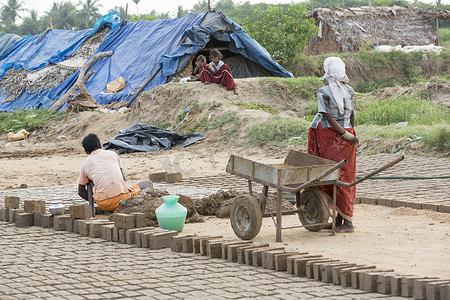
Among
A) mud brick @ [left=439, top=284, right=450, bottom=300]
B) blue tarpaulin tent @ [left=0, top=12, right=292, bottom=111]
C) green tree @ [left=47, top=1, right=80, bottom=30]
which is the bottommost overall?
mud brick @ [left=439, top=284, right=450, bottom=300]

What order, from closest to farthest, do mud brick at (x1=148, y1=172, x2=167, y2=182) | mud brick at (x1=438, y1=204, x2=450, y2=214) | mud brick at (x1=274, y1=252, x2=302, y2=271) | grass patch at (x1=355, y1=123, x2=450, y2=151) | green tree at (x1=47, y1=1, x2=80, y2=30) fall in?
mud brick at (x1=274, y1=252, x2=302, y2=271) → mud brick at (x1=438, y1=204, x2=450, y2=214) → mud brick at (x1=148, y1=172, x2=167, y2=182) → grass patch at (x1=355, y1=123, x2=450, y2=151) → green tree at (x1=47, y1=1, x2=80, y2=30)

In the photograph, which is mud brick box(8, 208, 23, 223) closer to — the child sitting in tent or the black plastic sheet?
the black plastic sheet

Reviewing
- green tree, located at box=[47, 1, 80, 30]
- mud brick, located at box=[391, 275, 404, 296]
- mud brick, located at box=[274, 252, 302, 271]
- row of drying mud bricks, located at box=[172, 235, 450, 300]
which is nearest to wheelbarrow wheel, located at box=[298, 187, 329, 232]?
row of drying mud bricks, located at box=[172, 235, 450, 300]

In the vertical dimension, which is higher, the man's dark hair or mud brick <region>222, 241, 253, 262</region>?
the man's dark hair

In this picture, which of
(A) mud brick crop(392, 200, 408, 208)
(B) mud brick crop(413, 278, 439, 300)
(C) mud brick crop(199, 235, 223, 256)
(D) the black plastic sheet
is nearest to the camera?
(B) mud brick crop(413, 278, 439, 300)

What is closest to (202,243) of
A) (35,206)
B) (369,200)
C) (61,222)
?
(61,222)

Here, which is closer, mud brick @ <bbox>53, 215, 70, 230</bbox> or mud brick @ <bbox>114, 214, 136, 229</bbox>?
mud brick @ <bbox>114, 214, 136, 229</bbox>

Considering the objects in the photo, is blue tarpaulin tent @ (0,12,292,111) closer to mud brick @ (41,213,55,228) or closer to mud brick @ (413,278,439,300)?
mud brick @ (41,213,55,228)

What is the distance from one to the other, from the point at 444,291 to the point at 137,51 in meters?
18.4

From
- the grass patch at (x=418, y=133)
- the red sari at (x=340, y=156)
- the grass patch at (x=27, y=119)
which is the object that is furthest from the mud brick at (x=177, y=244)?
the grass patch at (x=27, y=119)

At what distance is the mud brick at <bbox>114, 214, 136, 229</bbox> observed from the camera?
19.3 feet

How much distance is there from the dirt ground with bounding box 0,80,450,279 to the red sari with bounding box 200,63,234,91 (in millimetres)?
245

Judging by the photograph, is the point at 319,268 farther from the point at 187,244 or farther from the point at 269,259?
the point at 187,244

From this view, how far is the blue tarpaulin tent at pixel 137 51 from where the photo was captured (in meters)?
19.1
